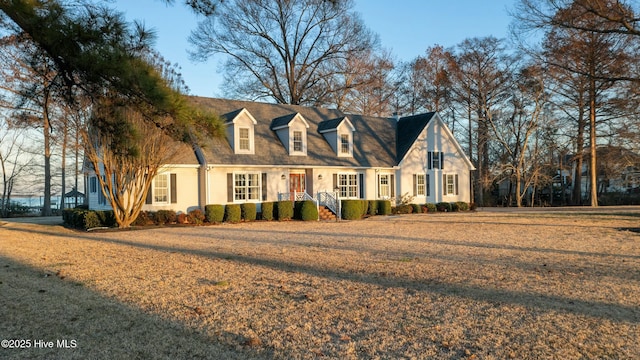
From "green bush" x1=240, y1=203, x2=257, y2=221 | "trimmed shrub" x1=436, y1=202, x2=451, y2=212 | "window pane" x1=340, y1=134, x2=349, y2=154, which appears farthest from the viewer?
"trimmed shrub" x1=436, y1=202, x2=451, y2=212

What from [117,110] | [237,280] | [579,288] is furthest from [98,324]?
[579,288]

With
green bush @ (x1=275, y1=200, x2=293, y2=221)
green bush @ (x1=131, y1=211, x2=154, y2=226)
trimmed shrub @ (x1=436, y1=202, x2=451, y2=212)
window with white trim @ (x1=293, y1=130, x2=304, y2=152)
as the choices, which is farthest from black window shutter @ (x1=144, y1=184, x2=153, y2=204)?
trimmed shrub @ (x1=436, y1=202, x2=451, y2=212)

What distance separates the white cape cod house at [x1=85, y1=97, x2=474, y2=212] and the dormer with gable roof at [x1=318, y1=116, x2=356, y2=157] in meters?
0.06

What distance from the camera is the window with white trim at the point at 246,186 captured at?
947 inches

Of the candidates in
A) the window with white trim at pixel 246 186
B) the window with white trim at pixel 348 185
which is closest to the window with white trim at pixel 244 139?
the window with white trim at pixel 246 186

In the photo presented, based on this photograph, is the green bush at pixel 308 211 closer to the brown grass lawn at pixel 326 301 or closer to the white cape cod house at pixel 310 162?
the white cape cod house at pixel 310 162

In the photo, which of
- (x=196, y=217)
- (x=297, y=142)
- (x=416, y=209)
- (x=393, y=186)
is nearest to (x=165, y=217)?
(x=196, y=217)

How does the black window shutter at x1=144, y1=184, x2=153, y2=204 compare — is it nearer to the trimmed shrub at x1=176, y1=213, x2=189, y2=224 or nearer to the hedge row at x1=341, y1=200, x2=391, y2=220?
the trimmed shrub at x1=176, y1=213, x2=189, y2=224

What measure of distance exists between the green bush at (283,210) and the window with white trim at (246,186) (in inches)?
59.0

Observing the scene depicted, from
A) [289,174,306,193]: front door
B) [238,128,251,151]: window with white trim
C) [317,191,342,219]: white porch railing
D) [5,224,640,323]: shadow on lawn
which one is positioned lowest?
[5,224,640,323]: shadow on lawn

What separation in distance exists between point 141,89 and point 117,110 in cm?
148

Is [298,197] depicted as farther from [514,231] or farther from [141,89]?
[141,89]

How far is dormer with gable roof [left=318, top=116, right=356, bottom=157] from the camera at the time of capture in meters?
28.0

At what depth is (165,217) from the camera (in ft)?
70.6
